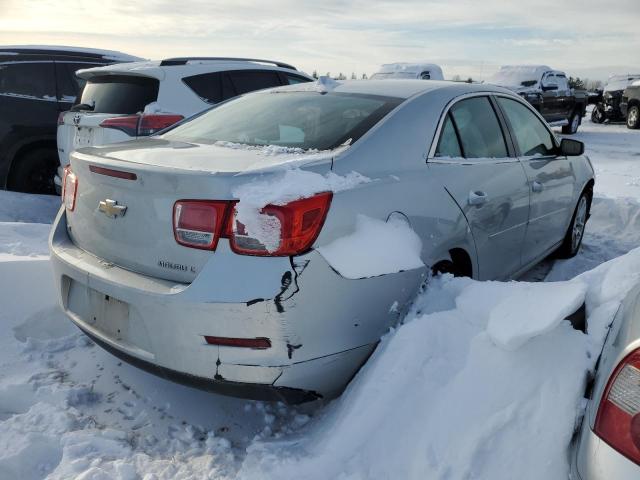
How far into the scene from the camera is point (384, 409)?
2215 mm

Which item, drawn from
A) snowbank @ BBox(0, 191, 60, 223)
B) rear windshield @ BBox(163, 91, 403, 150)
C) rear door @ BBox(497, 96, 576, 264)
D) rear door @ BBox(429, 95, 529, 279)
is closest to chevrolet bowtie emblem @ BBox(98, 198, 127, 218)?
A: rear windshield @ BBox(163, 91, 403, 150)

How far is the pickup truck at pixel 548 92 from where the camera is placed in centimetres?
1574

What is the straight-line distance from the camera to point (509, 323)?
2.15 meters

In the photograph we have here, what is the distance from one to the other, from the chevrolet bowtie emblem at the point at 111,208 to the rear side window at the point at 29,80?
15.8 ft

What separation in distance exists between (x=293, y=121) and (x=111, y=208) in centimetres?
108

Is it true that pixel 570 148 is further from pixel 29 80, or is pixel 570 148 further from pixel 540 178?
pixel 29 80

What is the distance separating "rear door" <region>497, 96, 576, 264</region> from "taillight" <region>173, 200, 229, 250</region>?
2.35 metres

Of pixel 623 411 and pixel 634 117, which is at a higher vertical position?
pixel 623 411

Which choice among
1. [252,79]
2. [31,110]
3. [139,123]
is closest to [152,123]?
[139,123]

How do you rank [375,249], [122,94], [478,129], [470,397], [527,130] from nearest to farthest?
[470,397] → [375,249] → [478,129] → [527,130] → [122,94]

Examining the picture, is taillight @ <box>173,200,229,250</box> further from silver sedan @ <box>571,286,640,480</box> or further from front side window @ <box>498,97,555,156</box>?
front side window @ <box>498,97,555,156</box>

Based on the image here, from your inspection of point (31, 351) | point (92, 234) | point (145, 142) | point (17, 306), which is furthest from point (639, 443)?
point (17, 306)

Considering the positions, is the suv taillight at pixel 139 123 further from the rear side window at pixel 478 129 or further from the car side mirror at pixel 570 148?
the car side mirror at pixel 570 148

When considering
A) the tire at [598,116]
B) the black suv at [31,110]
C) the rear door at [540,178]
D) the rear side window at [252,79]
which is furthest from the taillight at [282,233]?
the tire at [598,116]
